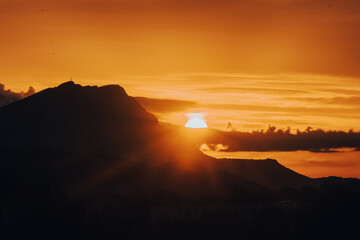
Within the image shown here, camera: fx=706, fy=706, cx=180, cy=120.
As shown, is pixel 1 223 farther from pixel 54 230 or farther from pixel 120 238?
pixel 120 238

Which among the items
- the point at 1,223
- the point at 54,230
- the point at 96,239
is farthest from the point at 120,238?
the point at 1,223

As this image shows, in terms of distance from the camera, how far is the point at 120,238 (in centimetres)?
19700

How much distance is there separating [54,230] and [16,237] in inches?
530

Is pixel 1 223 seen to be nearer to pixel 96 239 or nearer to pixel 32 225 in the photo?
pixel 32 225

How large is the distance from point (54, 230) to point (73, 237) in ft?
20.9

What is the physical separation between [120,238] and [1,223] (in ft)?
110

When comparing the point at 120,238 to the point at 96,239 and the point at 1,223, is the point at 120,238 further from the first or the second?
the point at 1,223

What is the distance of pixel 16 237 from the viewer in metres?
188

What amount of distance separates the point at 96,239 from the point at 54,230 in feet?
43.6

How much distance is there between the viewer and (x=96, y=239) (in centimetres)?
19438

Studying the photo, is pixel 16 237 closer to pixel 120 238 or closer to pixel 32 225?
pixel 32 225

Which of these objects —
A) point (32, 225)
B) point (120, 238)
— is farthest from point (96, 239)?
point (32, 225)

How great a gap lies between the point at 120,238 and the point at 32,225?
82.6 feet
